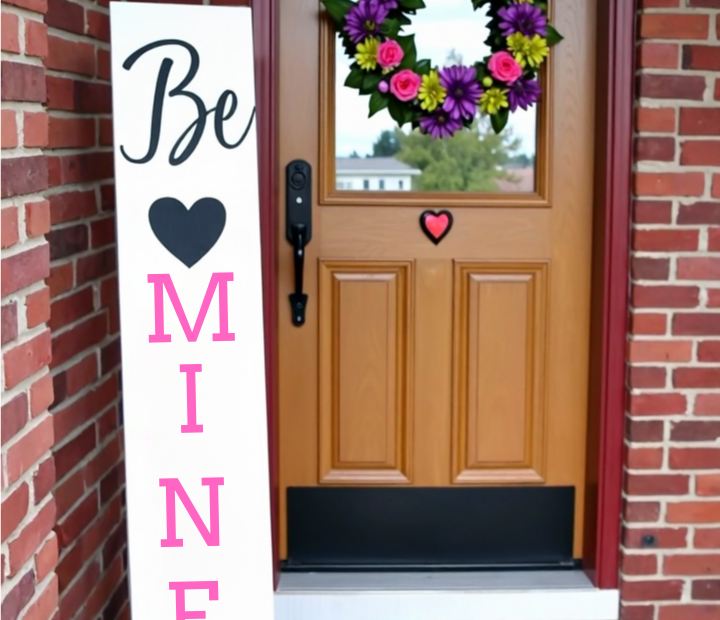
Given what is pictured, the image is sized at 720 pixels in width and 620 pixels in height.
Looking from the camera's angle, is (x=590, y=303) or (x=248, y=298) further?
(x=590, y=303)

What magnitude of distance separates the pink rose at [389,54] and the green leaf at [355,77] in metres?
0.06

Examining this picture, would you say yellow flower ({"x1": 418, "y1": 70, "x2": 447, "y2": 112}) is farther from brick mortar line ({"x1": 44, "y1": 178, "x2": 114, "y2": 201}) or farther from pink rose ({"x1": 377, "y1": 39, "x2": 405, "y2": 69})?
brick mortar line ({"x1": 44, "y1": 178, "x2": 114, "y2": 201})

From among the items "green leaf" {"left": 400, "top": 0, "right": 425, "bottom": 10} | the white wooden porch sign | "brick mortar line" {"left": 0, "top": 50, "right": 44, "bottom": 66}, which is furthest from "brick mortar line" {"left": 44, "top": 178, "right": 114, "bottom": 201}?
"green leaf" {"left": 400, "top": 0, "right": 425, "bottom": 10}

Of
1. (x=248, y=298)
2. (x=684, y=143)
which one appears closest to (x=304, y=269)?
(x=248, y=298)

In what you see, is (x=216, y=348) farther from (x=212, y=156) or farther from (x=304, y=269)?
(x=304, y=269)

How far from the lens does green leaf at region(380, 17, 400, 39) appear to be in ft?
7.84

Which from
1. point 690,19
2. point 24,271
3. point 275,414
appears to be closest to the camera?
point 24,271

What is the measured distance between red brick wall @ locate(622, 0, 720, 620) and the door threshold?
125 mm

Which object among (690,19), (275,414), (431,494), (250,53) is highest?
(690,19)

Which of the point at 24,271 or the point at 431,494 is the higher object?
the point at 24,271

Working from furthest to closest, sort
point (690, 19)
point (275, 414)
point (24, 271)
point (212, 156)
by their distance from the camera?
point (275, 414) → point (690, 19) → point (212, 156) → point (24, 271)

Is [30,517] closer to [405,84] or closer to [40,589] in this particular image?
[40,589]

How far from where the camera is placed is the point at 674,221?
2.36 m

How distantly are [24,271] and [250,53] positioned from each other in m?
0.64
